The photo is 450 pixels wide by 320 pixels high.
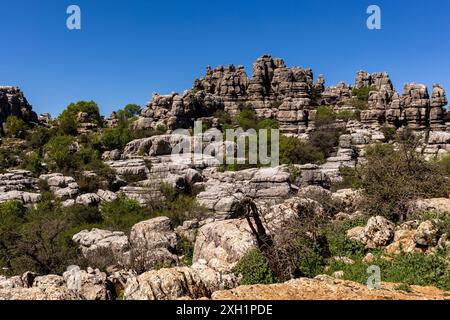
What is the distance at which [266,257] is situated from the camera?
9.08 m

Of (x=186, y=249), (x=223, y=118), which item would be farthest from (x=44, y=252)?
(x=223, y=118)

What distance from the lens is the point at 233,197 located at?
22.0 metres

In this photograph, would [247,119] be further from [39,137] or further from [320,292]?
[320,292]

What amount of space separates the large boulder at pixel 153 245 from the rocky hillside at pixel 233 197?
0.06 meters

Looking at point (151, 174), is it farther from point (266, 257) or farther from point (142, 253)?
point (266, 257)

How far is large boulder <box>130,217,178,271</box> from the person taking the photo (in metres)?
13.4

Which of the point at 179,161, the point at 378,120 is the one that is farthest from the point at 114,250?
the point at 378,120

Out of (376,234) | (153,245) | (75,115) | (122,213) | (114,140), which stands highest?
(75,115)

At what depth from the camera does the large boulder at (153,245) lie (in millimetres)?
13352

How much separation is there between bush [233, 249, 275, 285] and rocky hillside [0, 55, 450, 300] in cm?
3

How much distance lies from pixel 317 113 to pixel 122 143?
71.9ft

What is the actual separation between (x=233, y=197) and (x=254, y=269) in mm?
12960

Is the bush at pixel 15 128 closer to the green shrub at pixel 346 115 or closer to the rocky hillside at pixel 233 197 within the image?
the rocky hillside at pixel 233 197

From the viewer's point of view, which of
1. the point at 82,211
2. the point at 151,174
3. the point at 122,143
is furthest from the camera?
the point at 122,143
